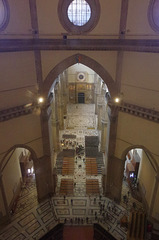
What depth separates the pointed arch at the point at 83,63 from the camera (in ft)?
51.8

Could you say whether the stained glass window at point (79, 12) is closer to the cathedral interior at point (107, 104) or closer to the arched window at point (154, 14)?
the cathedral interior at point (107, 104)

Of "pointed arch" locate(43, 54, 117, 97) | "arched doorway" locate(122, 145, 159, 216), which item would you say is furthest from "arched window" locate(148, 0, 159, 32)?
"arched doorway" locate(122, 145, 159, 216)

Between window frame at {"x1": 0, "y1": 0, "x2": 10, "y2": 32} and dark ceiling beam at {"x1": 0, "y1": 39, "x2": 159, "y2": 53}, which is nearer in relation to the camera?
window frame at {"x1": 0, "y1": 0, "x2": 10, "y2": 32}

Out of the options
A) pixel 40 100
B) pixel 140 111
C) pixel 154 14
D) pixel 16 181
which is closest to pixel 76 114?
pixel 16 181

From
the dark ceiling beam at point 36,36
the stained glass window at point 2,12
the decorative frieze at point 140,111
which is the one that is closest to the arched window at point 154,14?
the decorative frieze at point 140,111

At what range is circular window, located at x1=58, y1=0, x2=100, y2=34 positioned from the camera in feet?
46.6

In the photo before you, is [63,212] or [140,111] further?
[63,212]

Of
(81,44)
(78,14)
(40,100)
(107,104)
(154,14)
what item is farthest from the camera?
(107,104)

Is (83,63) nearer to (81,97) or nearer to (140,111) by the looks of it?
(140,111)

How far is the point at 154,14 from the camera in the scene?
43.2 ft

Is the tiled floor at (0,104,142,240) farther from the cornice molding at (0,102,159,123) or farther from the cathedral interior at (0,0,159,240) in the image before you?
the cornice molding at (0,102,159,123)

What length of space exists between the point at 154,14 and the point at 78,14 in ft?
16.7

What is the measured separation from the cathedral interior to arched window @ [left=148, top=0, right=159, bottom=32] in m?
0.06

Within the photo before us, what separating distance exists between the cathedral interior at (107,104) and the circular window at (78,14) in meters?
0.06
